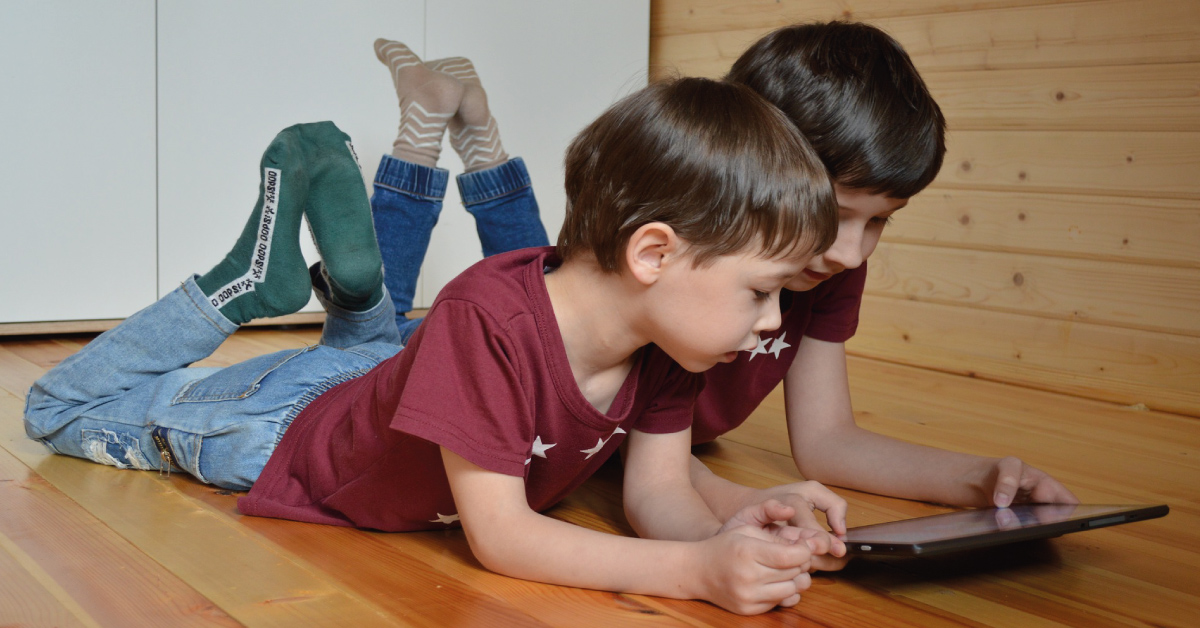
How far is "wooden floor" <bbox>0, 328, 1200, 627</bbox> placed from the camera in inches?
27.9

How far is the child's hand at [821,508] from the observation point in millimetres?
759

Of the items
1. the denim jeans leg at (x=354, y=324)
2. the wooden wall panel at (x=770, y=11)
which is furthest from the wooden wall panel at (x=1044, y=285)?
the denim jeans leg at (x=354, y=324)

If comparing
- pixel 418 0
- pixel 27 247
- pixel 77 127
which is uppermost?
pixel 418 0

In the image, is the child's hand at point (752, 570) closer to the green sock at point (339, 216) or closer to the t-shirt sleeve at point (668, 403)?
the t-shirt sleeve at point (668, 403)

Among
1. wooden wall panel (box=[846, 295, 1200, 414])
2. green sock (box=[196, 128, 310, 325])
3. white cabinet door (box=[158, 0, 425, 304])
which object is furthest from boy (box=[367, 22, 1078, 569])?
white cabinet door (box=[158, 0, 425, 304])

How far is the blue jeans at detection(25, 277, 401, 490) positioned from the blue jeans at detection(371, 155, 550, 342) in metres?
0.40

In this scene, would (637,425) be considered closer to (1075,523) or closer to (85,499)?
(1075,523)

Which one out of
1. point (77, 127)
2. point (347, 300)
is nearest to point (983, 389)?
point (347, 300)

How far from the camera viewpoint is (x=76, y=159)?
1801 mm

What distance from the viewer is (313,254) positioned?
2.06 m

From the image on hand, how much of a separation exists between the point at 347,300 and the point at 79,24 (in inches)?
39.1

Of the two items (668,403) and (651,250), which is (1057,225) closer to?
(668,403)

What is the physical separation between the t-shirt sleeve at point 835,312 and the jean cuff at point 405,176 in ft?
2.04

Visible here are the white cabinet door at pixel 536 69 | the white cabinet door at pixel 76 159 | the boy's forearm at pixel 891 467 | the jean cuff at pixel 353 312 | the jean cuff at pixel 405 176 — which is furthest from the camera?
the white cabinet door at pixel 536 69
